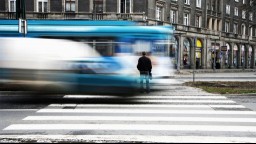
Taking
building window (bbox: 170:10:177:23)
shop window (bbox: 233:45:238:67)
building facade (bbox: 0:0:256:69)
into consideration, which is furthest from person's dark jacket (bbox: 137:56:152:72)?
shop window (bbox: 233:45:238:67)

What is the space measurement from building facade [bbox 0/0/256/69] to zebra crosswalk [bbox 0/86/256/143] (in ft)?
43.6

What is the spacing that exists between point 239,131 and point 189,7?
150 ft

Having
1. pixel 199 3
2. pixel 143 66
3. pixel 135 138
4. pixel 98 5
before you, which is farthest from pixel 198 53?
pixel 135 138

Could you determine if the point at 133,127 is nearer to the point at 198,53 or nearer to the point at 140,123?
the point at 140,123

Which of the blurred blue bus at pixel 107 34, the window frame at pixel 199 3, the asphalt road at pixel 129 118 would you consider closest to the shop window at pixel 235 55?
the window frame at pixel 199 3

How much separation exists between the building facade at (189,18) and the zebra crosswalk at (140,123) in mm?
13297

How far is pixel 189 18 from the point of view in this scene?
173ft

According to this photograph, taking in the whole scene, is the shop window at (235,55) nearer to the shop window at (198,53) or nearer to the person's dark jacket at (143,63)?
the shop window at (198,53)

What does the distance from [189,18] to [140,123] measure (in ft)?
148

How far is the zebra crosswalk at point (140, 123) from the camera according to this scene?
7.70 metres

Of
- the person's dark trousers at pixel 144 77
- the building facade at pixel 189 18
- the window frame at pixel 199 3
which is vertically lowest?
the person's dark trousers at pixel 144 77

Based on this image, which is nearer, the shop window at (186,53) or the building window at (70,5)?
the building window at (70,5)

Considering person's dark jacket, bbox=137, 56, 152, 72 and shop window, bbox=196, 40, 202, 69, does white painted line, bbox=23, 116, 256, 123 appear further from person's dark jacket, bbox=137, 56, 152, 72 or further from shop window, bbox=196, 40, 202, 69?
shop window, bbox=196, 40, 202, 69

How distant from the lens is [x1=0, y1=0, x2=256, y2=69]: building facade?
42.0m
